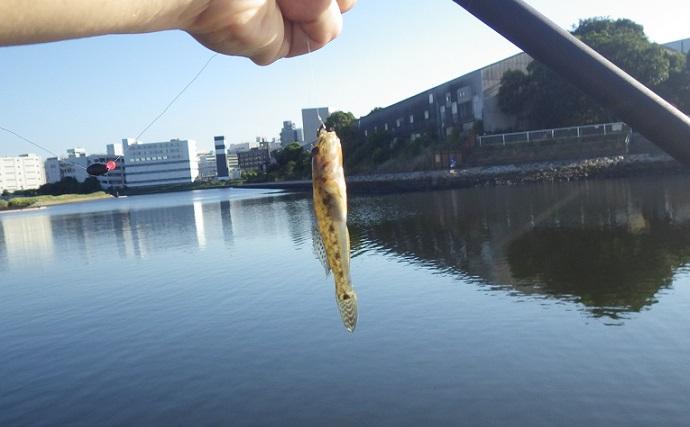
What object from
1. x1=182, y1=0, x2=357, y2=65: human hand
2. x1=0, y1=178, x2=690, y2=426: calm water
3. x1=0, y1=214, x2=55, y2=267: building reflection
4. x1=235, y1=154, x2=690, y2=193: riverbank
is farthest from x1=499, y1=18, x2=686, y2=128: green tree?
x1=182, y1=0, x2=357, y2=65: human hand

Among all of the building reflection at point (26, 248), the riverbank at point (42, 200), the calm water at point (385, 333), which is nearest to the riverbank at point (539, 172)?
the calm water at point (385, 333)

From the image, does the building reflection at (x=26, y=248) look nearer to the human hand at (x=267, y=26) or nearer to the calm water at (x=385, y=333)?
the calm water at (x=385, y=333)

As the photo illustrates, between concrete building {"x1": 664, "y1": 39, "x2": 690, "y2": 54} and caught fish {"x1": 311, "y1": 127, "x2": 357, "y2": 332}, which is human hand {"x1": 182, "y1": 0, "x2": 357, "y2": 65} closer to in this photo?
caught fish {"x1": 311, "y1": 127, "x2": 357, "y2": 332}

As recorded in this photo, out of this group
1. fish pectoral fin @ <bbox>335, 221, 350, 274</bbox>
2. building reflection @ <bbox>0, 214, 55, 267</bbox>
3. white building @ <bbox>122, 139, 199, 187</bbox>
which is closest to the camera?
fish pectoral fin @ <bbox>335, 221, 350, 274</bbox>

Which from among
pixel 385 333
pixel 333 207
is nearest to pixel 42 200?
pixel 385 333

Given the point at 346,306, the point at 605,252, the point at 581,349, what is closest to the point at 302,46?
the point at 346,306

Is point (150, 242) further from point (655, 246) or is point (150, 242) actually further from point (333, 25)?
point (333, 25)
